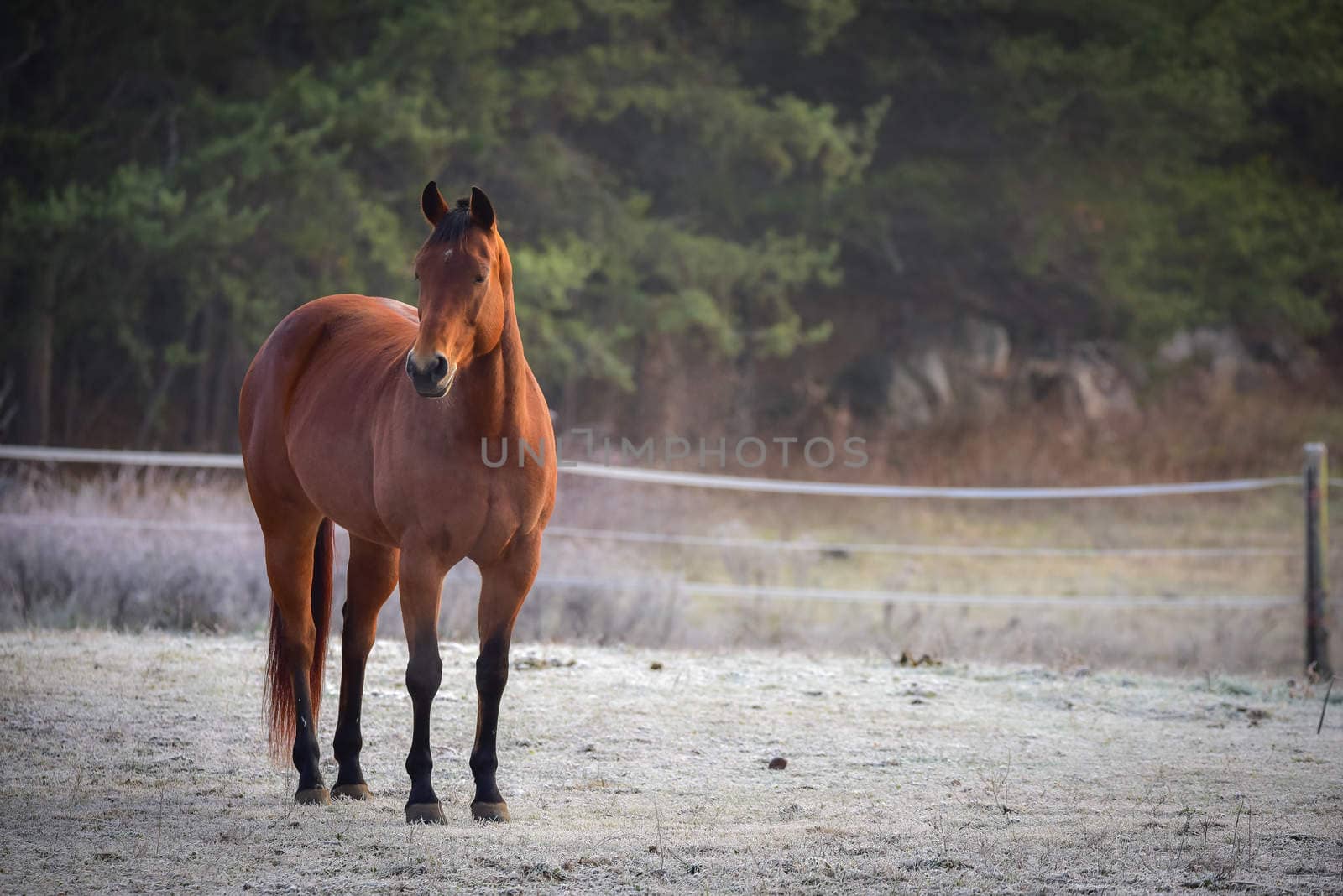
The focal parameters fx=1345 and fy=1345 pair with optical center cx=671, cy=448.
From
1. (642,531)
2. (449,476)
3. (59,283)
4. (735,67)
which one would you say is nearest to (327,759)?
(449,476)

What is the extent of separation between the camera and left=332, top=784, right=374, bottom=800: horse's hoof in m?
4.26

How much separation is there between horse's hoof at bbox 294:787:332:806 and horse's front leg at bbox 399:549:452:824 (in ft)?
1.31

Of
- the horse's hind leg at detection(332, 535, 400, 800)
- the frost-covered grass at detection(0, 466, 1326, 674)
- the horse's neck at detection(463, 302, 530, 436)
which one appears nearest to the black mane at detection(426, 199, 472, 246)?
the horse's neck at detection(463, 302, 530, 436)

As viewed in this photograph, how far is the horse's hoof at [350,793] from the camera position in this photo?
4262 mm

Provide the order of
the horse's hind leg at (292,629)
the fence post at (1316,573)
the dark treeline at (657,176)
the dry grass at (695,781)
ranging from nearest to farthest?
the dry grass at (695,781)
the horse's hind leg at (292,629)
the fence post at (1316,573)
the dark treeline at (657,176)

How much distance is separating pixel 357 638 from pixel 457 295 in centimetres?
133

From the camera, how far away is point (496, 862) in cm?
347

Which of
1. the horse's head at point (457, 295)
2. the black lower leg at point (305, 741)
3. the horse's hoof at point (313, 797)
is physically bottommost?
the horse's hoof at point (313, 797)

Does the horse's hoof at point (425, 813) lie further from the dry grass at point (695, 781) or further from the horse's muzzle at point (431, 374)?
the horse's muzzle at point (431, 374)

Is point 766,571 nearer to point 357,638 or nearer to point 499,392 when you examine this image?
point 357,638

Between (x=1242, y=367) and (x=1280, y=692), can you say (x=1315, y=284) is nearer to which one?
(x=1242, y=367)

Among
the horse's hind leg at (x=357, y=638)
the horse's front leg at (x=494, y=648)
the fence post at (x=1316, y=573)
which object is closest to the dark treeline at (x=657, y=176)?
the fence post at (x=1316, y=573)

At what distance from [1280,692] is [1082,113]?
1423cm

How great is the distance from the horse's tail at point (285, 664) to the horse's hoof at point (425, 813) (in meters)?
0.68
